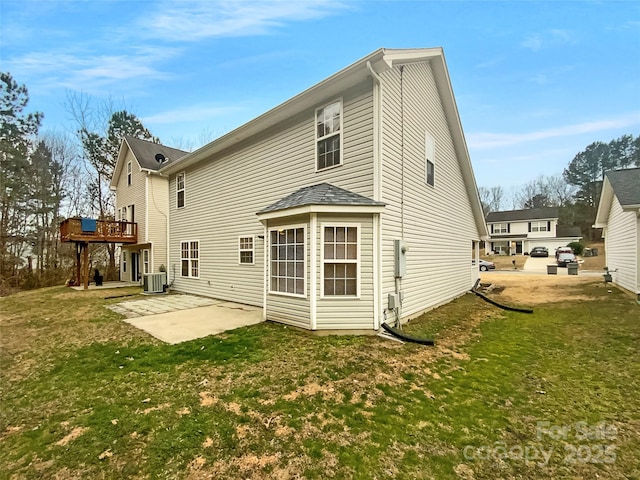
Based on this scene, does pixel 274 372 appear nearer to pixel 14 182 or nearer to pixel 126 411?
pixel 126 411

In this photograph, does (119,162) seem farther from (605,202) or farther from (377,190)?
(605,202)

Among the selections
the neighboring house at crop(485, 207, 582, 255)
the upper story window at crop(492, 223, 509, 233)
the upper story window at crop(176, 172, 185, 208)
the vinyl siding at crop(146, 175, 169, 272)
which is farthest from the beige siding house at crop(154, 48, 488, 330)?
the upper story window at crop(492, 223, 509, 233)

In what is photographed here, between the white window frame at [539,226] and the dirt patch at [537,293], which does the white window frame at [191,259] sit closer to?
the dirt patch at [537,293]

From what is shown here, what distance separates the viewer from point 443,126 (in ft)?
35.2

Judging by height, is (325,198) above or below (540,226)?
below

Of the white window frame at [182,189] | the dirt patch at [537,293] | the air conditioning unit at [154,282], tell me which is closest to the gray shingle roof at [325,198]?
the white window frame at [182,189]

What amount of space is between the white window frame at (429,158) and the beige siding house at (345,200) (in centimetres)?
4

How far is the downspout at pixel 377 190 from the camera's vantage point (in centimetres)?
646

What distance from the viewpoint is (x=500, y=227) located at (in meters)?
45.0

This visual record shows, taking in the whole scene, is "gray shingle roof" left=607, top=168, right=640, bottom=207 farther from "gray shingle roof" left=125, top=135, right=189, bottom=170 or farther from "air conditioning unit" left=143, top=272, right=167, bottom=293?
"gray shingle roof" left=125, top=135, right=189, bottom=170

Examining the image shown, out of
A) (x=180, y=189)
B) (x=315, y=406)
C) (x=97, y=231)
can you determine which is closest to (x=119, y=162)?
(x=97, y=231)

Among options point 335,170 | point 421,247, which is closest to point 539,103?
point 421,247

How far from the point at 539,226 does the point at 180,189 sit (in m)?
46.5

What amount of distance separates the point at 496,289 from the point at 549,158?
162 feet
